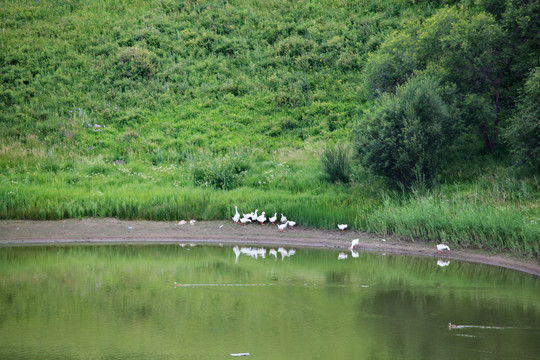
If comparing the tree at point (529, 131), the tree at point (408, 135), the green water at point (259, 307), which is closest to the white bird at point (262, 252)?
the green water at point (259, 307)

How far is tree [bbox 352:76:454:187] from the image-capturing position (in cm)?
2289

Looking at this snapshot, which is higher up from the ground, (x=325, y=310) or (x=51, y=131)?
(x=51, y=131)

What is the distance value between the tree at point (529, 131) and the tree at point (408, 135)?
264 centimetres

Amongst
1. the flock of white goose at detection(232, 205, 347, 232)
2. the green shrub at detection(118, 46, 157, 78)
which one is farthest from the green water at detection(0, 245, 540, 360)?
the green shrub at detection(118, 46, 157, 78)

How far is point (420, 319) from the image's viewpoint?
1141cm

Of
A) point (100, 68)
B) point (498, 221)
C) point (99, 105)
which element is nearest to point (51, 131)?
point (99, 105)

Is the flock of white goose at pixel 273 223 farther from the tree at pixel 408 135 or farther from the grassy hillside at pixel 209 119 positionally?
the tree at pixel 408 135

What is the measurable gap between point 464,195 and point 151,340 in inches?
606

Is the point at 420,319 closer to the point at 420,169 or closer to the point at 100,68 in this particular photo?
the point at 420,169

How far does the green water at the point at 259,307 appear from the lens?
9.55 meters

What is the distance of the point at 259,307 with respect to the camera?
12023 millimetres

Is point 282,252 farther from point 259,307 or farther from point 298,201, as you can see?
point 259,307

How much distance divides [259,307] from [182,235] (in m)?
9.25

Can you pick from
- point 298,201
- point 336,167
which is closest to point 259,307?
point 298,201
